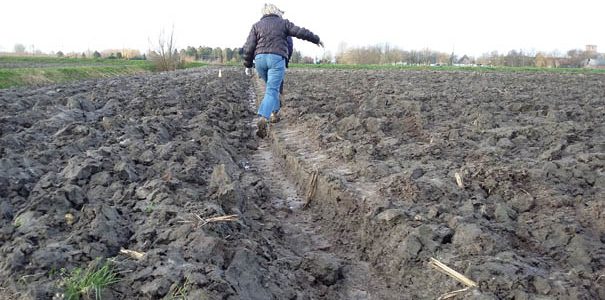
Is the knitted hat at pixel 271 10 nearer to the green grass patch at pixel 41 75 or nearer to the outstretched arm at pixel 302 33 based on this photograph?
the outstretched arm at pixel 302 33

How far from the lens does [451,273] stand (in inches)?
117

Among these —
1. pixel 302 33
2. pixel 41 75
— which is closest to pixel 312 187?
pixel 302 33

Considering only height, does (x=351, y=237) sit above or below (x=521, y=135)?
below

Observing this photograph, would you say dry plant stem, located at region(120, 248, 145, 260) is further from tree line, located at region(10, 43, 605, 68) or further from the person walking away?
tree line, located at region(10, 43, 605, 68)

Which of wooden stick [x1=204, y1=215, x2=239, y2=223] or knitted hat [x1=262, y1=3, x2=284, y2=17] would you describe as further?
knitted hat [x1=262, y1=3, x2=284, y2=17]

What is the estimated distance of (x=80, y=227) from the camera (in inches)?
123

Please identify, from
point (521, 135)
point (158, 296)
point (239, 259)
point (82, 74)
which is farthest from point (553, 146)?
point (82, 74)

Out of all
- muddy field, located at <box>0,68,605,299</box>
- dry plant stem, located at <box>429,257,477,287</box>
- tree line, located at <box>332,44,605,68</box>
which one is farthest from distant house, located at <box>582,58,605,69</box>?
dry plant stem, located at <box>429,257,477,287</box>

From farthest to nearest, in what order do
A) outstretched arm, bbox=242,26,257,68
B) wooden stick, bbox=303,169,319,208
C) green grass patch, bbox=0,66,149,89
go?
green grass patch, bbox=0,66,149,89 < outstretched arm, bbox=242,26,257,68 < wooden stick, bbox=303,169,319,208

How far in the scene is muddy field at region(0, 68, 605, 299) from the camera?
→ 109 inches

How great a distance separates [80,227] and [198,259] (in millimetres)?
846

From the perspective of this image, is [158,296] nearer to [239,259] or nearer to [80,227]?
[239,259]

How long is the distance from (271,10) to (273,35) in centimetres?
54

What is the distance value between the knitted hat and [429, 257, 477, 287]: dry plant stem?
579 cm
